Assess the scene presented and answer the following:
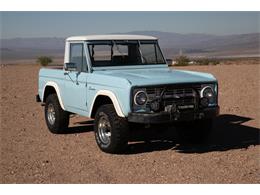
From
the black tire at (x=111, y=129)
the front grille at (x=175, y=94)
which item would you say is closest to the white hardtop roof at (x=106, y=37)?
the black tire at (x=111, y=129)

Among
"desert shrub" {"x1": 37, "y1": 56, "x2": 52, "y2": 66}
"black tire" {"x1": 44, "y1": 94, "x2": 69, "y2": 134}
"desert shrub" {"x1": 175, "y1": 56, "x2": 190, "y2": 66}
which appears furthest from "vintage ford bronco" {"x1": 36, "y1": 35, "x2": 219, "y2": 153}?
"desert shrub" {"x1": 37, "y1": 56, "x2": 52, "y2": 66}

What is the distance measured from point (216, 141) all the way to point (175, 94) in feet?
5.64

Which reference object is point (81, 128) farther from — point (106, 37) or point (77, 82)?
point (106, 37)

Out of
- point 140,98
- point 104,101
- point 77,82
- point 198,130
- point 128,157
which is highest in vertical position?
point 77,82

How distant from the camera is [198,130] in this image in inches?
320

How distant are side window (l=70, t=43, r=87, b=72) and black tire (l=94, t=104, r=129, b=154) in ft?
3.93

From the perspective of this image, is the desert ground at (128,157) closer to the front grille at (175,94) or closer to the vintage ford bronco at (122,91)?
the vintage ford bronco at (122,91)

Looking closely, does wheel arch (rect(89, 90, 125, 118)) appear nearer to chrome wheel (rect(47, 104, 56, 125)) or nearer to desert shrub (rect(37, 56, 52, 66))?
chrome wheel (rect(47, 104, 56, 125))

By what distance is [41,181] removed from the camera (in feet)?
19.6

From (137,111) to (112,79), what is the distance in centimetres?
63

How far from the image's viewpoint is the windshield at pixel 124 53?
8.34 m

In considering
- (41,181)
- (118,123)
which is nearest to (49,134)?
(118,123)

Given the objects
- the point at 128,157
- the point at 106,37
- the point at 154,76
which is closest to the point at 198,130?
the point at 154,76

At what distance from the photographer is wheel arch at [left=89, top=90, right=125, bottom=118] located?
6.97m
